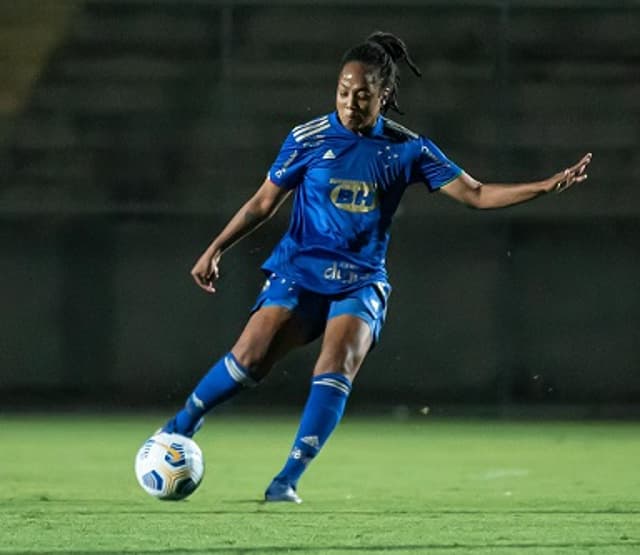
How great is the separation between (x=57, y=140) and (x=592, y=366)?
13.4 ft

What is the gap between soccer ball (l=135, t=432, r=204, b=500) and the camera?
6.93 m

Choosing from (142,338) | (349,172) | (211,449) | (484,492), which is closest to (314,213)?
(349,172)

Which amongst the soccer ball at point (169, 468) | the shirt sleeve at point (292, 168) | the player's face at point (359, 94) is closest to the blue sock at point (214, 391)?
the soccer ball at point (169, 468)

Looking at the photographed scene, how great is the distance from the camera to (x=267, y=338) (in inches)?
281

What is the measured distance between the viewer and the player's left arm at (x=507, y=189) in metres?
6.87

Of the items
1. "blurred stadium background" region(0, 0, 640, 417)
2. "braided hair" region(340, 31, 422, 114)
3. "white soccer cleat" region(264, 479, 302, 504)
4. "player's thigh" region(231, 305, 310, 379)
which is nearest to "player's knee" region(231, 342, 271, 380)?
"player's thigh" region(231, 305, 310, 379)

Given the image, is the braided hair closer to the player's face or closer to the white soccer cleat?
the player's face

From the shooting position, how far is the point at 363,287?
23.7 feet

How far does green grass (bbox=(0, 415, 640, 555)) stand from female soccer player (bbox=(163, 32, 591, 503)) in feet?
1.67

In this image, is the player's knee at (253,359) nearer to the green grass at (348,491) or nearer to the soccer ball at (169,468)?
the soccer ball at (169,468)

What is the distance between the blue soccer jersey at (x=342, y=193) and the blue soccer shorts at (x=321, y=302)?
1.3 inches

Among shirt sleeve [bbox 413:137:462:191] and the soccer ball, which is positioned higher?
shirt sleeve [bbox 413:137:462:191]

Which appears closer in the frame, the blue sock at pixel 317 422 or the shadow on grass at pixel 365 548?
the shadow on grass at pixel 365 548

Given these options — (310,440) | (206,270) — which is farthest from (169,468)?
(206,270)
